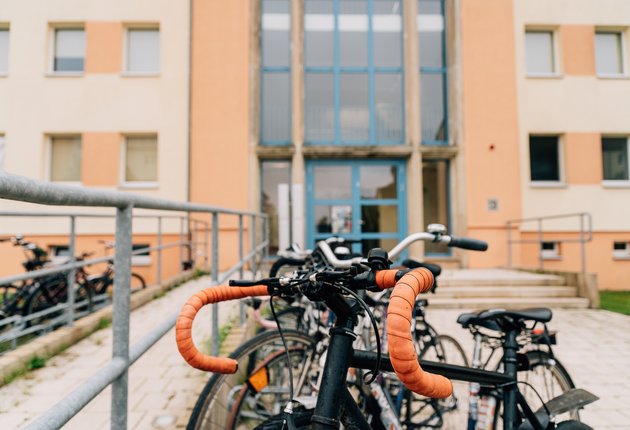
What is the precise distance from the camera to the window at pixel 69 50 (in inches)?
416

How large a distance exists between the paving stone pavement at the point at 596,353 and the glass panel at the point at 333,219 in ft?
13.1

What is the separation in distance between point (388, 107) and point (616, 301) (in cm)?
684

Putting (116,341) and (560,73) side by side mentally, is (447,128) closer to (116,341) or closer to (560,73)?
(560,73)

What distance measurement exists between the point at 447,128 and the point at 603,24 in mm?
5055

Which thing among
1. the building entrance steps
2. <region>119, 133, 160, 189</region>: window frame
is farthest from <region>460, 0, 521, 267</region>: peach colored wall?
<region>119, 133, 160, 189</region>: window frame

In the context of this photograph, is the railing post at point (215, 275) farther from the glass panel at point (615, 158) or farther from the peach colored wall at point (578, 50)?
the glass panel at point (615, 158)

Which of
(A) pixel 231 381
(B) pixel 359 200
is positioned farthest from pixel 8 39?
(A) pixel 231 381

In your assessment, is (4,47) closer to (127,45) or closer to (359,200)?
(127,45)

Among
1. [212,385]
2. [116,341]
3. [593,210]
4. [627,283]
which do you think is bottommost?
[627,283]

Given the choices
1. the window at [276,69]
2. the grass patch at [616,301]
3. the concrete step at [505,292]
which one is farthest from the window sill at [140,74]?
the grass patch at [616,301]

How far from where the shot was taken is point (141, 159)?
410 inches

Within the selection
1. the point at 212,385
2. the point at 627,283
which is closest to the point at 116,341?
the point at 212,385

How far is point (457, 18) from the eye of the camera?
10383mm

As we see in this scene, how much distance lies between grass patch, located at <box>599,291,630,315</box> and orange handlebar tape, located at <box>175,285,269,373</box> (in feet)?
26.2
